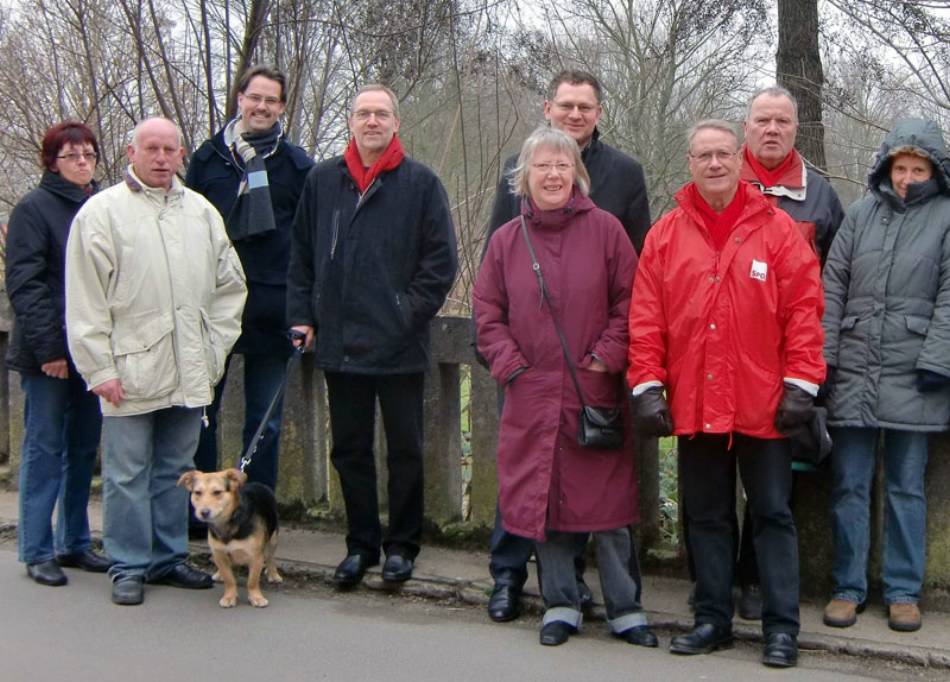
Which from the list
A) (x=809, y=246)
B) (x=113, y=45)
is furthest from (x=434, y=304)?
(x=113, y=45)

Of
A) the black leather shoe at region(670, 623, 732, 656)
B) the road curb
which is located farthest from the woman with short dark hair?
the black leather shoe at region(670, 623, 732, 656)

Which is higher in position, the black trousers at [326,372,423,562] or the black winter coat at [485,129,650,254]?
the black winter coat at [485,129,650,254]

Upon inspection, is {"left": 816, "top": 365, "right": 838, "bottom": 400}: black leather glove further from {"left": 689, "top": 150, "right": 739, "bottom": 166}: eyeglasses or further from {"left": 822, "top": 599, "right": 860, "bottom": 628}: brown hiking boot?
{"left": 689, "top": 150, "right": 739, "bottom": 166}: eyeglasses

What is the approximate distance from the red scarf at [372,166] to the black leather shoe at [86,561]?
7.84 ft

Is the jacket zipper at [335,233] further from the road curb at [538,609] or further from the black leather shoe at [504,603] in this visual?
the black leather shoe at [504,603]

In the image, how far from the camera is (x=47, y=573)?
234 inches

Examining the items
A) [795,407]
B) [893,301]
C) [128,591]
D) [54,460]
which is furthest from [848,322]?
[54,460]

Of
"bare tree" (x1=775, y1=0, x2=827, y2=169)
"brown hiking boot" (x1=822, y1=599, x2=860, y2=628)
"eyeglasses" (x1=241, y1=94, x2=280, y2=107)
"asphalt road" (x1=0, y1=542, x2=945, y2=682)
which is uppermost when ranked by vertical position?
"bare tree" (x1=775, y1=0, x2=827, y2=169)

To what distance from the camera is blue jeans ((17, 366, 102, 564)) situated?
234 inches

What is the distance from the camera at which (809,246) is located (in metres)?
4.78

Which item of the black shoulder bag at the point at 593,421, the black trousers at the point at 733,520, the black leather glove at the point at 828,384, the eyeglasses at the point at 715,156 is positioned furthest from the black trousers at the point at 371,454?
the black leather glove at the point at 828,384

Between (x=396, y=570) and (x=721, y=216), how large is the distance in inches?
91.7

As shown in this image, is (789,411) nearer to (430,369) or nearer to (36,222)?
(430,369)

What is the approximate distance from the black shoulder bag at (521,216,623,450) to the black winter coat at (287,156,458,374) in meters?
0.80
